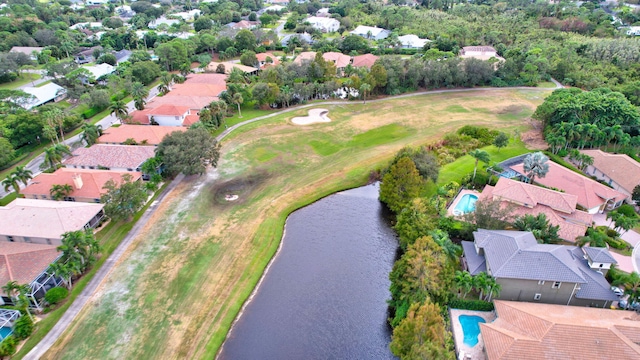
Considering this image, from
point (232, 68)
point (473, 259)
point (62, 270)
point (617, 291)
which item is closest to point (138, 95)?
point (232, 68)

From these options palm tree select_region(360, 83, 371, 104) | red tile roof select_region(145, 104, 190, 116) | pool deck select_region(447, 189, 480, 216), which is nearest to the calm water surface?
pool deck select_region(447, 189, 480, 216)

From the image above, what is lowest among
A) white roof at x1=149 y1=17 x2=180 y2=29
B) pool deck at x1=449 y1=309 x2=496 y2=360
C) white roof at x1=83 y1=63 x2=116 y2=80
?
pool deck at x1=449 y1=309 x2=496 y2=360

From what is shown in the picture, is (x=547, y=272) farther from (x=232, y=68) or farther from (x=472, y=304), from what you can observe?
(x=232, y=68)

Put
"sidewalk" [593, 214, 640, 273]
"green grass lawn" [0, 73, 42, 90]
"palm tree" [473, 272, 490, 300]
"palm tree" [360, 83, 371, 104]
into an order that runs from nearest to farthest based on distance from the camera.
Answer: "palm tree" [473, 272, 490, 300] < "sidewalk" [593, 214, 640, 273] < "palm tree" [360, 83, 371, 104] < "green grass lawn" [0, 73, 42, 90]

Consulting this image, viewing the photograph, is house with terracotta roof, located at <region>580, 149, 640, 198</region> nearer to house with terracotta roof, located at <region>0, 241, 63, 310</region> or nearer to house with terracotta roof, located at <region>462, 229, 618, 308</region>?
house with terracotta roof, located at <region>462, 229, 618, 308</region>

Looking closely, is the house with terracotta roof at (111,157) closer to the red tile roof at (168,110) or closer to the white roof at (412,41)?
the red tile roof at (168,110)

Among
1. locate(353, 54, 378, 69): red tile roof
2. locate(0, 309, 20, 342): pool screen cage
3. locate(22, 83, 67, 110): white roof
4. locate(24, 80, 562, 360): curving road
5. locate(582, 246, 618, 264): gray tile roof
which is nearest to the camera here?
locate(24, 80, 562, 360): curving road

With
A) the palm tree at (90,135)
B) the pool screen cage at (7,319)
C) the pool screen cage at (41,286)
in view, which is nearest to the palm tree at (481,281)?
the pool screen cage at (41,286)
